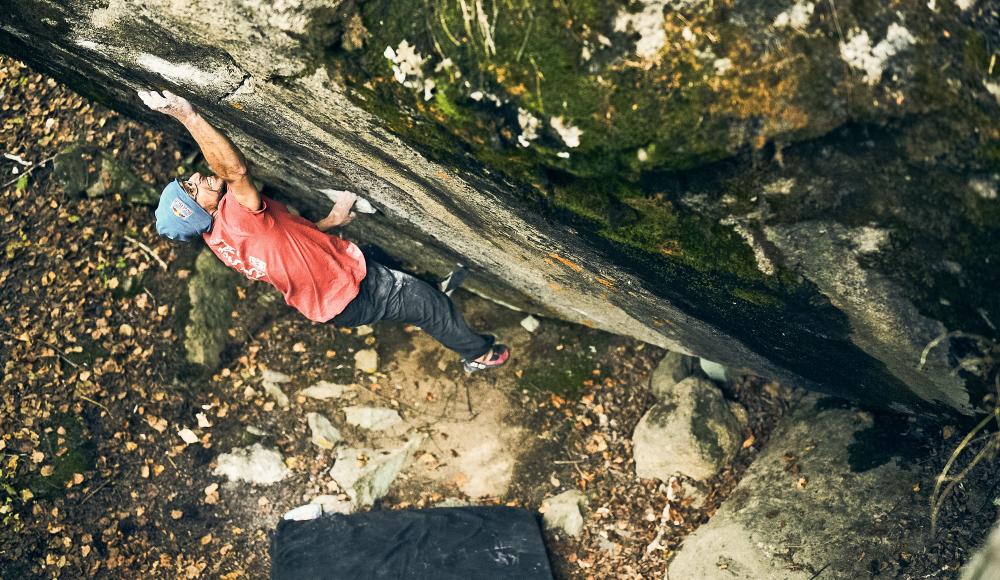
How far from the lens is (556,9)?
318 centimetres

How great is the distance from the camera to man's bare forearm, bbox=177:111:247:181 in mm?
4336

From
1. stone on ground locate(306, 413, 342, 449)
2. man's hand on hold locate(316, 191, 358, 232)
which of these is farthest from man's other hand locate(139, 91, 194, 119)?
stone on ground locate(306, 413, 342, 449)

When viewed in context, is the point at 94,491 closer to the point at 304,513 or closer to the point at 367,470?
the point at 304,513

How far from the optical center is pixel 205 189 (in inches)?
190

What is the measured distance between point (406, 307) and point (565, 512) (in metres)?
2.04

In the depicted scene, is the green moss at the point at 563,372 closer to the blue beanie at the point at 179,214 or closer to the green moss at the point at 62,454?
the blue beanie at the point at 179,214

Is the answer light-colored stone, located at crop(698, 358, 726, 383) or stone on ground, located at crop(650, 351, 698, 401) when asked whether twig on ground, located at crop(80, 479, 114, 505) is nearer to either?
stone on ground, located at crop(650, 351, 698, 401)

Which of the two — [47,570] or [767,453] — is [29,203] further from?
[767,453]

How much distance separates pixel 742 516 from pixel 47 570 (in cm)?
522

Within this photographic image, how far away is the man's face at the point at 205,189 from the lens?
4.80 meters

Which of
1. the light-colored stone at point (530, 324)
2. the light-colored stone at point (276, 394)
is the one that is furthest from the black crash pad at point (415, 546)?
the light-colored stone at point (530, 324)

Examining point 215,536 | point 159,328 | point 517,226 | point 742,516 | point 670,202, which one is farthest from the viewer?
point 159,328

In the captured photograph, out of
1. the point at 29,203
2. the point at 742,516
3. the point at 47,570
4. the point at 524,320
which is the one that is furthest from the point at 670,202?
the point at 29,203

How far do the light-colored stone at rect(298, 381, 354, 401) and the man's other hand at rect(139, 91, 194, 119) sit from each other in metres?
2.87
